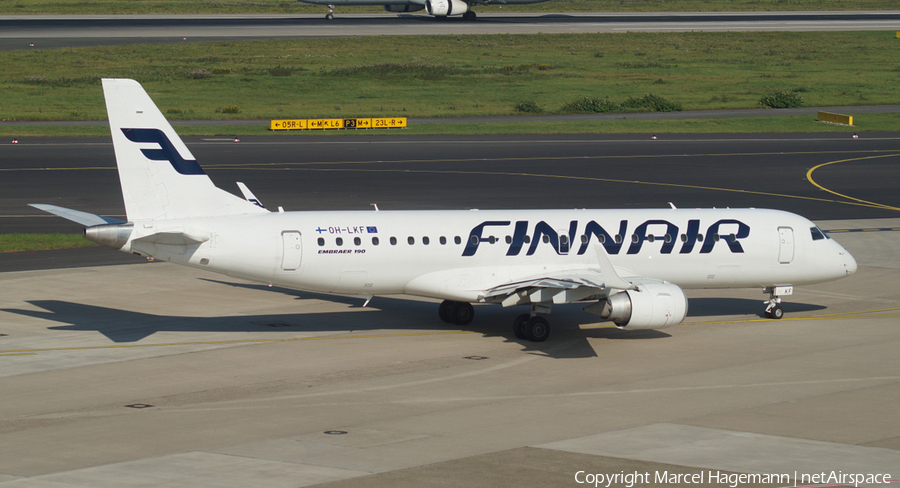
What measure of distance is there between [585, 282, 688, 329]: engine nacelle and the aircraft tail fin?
12667 mm

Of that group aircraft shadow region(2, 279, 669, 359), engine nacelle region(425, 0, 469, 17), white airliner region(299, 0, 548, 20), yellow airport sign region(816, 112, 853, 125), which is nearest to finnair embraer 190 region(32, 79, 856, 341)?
aircraft shadow region(2, 279, 669, 359)

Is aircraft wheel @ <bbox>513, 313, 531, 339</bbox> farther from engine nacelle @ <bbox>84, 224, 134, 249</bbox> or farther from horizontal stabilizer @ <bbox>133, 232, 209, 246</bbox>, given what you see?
engine nacelle @ <bbox>84, 224, 134, 249</bbox>

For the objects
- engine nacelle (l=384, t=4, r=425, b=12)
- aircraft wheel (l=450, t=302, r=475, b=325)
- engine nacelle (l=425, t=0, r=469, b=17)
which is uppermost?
engine nacelle (l=384, t=4, r=425, b=12)

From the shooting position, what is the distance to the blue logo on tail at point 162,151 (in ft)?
101

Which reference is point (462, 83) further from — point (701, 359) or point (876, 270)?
point (701, 359)

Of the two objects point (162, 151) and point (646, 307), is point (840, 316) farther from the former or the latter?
point (162, 151)

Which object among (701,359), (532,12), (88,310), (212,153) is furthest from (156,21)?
(701,359)

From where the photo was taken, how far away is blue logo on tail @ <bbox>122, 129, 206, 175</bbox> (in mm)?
30906

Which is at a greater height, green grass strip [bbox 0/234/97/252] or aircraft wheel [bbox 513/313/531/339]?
green grass strip [bbox 0/234/97/252]

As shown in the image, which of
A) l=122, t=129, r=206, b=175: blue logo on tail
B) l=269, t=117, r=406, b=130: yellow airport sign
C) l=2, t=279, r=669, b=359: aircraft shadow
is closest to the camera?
l=122, t=129, r=206, b=175: blue logo on tail

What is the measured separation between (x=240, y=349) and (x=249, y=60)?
10074 centimetres

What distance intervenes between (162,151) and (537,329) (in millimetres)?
12938

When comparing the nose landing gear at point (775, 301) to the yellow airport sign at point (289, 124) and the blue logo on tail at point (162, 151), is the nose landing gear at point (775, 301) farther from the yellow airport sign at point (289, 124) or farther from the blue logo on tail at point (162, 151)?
the yellow airport sign at point (289, 124)

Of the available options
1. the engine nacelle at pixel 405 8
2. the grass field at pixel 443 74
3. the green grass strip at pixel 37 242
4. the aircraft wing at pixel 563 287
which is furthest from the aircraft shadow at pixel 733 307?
the engine nacelle at pixel 405 8
